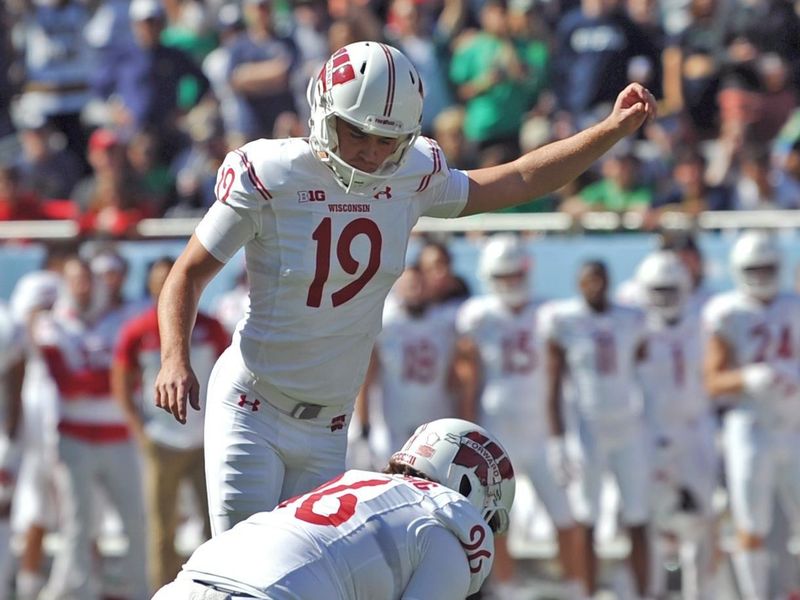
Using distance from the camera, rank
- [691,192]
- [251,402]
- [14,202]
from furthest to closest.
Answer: [14,202], [691,192], [251,402]

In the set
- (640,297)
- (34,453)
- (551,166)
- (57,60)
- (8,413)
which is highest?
(57,60)

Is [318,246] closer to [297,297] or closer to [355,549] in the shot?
[297,297]

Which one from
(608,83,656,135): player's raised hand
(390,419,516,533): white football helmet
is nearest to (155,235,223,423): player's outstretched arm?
(390,419,516,533): white football helmet

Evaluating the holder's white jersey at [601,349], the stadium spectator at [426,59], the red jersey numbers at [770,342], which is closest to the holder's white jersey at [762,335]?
the red jersey numbers at [770,342]

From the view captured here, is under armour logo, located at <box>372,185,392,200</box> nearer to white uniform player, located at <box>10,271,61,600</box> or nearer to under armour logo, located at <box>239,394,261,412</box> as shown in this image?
under armour logo, located at <box>239,394,261,412</box>

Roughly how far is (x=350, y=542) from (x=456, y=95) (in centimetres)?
783

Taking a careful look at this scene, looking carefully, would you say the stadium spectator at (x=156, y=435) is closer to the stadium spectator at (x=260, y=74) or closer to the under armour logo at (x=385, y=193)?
the stadium spectator at (x=260, y=74)

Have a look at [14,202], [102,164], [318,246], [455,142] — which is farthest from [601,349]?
[318,246]

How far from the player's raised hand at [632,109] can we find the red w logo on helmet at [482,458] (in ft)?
3.59

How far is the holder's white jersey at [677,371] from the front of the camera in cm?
976

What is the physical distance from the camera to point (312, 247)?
502 centimetres

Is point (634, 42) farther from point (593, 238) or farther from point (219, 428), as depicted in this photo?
point (219, 428)

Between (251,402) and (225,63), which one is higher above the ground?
(225,63)

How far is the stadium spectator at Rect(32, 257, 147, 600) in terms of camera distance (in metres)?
9.74
